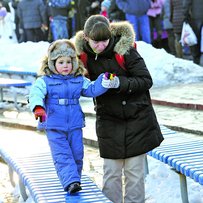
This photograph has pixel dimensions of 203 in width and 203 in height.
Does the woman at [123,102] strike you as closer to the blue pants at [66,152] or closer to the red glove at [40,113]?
the blue pants at [66,152]

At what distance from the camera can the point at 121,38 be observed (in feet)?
16.0

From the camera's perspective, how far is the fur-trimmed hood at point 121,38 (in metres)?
4.83

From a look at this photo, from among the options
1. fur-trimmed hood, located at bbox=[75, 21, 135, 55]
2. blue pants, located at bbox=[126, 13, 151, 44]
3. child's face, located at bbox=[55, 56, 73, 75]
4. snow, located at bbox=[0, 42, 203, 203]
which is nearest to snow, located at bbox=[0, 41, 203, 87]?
snow, located at bbox=[0, 42, 203, 203]

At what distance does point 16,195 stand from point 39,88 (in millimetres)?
2060

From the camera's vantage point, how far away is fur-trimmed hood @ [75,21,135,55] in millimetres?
4827

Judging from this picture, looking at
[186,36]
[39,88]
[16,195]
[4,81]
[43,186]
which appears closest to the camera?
[39,88]

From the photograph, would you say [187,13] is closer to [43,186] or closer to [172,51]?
[172,51]

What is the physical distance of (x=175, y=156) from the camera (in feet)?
18.2

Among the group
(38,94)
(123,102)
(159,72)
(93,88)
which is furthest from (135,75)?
(159,72)

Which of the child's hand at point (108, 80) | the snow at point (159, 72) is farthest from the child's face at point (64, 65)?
the snow at point (159, 72)

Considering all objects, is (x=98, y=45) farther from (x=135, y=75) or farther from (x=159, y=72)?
(x=159, y=72)

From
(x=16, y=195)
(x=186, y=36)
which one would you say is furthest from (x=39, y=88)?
(x=186, y=36)

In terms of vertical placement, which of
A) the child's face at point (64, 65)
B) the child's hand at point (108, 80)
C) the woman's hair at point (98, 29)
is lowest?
the child's hand at point (108, 80)

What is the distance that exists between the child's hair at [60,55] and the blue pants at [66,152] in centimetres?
45
